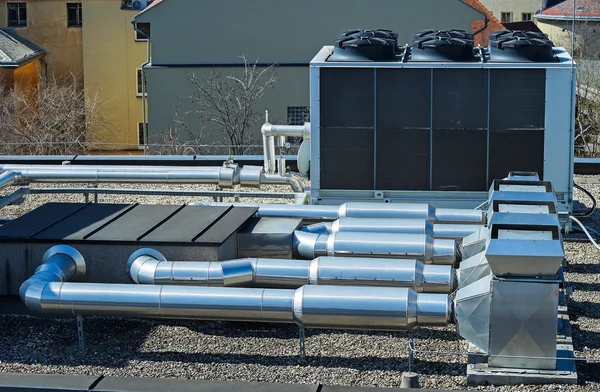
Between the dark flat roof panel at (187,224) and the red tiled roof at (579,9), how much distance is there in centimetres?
4448

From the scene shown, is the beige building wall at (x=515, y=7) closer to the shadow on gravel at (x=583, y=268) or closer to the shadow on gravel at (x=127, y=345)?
the shadow on gravel at (x=583, y=268)

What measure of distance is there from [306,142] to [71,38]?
44244 mm

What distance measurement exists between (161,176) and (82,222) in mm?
3102

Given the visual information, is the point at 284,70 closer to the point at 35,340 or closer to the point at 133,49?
the point at 133,49

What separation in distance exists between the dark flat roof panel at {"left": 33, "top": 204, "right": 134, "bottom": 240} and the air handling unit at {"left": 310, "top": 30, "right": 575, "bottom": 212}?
2.72 metres

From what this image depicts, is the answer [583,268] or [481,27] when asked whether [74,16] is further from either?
[583,268]

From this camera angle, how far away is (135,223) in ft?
37.7

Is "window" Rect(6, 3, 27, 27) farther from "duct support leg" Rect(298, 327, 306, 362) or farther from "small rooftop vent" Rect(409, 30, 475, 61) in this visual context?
"duct support leg" Rect(298, 327, 306, 362)

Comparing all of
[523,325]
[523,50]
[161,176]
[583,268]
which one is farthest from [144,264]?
[523,50]

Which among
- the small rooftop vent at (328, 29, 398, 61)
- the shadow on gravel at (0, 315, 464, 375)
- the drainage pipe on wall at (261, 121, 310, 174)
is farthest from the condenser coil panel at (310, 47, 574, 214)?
the shadow on gravel at (0, 315, 464, 375)

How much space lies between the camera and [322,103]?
43.2ft

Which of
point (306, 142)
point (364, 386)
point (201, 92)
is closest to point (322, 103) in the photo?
point (306, 142)

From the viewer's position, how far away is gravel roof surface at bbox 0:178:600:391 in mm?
8984

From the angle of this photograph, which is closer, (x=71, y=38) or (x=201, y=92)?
(x=201, y=92)
